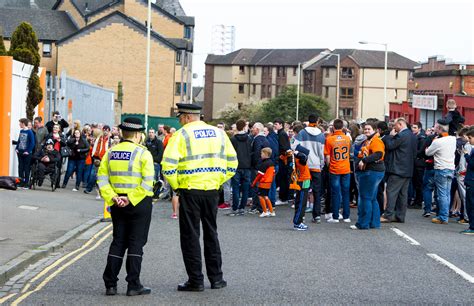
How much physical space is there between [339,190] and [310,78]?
116294 mm

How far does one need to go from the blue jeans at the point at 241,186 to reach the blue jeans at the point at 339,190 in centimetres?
244

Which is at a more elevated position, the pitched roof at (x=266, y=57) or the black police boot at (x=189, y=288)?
the pitched roof at (x=266, y=57)

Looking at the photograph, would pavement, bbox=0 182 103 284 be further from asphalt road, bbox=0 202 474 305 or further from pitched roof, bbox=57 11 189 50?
pitched roof, bbox=57 11 189 50

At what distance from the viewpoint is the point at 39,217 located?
60.9ft

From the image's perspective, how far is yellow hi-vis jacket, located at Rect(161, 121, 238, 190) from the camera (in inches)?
413

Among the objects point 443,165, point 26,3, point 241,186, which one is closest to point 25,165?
point 241,186

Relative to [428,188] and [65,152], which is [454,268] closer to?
[428,188]

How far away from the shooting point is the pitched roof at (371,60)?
128250mm

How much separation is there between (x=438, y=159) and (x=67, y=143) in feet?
37.2

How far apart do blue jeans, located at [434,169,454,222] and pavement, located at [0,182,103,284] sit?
7.13 metres

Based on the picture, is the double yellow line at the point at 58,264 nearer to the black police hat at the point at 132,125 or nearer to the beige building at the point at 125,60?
the black police hat at the point at 132,125

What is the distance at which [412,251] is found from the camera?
1468 centimetres

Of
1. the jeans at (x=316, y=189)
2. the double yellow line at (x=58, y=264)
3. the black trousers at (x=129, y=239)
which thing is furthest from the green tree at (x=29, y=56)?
the black trousers at (x=129, y=239)

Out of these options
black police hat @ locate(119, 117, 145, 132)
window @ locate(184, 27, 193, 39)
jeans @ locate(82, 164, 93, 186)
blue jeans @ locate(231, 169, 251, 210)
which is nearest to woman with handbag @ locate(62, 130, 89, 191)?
jeans @ locate(82, 164, 93, 186)
